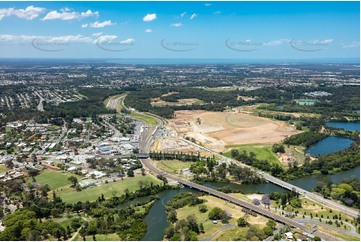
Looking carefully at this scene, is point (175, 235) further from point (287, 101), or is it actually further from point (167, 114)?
point (287, 101)

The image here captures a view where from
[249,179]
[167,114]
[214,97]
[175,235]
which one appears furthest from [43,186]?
[214,97]

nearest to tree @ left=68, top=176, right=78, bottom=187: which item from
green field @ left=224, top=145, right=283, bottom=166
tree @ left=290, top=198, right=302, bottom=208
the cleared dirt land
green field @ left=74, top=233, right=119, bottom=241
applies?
green field @ left=74, top=233, right=119, bottom=241

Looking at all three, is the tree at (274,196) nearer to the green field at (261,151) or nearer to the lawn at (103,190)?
the green field at (261,151)

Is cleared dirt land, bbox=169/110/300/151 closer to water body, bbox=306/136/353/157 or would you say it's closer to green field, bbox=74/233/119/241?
water body, bbox=306/136/353/157

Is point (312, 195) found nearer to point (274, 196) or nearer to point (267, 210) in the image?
point (274, 196)

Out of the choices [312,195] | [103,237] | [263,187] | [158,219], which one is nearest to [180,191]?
[158,219]
